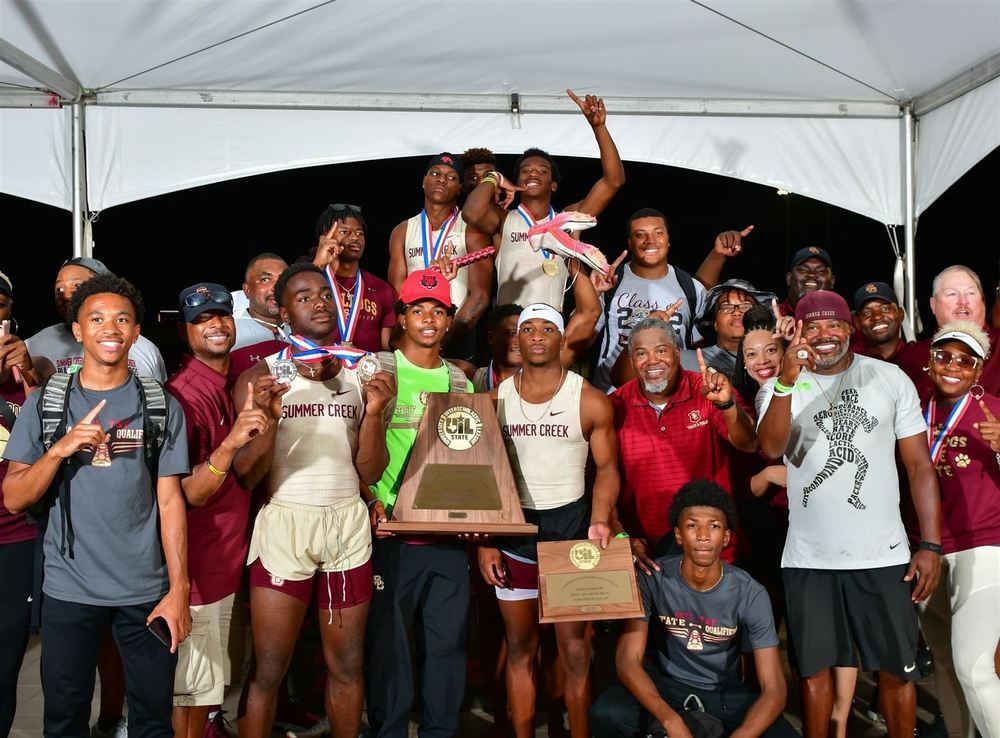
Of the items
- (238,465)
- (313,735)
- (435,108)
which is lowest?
(313,735)

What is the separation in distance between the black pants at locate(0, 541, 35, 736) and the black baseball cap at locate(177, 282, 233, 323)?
1.22 metres

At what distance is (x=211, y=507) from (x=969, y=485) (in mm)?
3371

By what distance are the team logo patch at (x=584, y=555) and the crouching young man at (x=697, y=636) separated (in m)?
0.31

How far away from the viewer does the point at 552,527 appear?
4.66m

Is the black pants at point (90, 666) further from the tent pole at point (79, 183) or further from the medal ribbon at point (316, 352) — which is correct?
the tent pole at point (79, 183)

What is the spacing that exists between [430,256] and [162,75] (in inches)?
91.8

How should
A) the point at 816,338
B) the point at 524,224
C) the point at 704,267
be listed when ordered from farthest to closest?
1. the point at 704,267
2. the point at 524,224
3. the point at 816,338

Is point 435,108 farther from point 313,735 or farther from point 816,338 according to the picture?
point 313,735

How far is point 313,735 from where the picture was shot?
5074mm

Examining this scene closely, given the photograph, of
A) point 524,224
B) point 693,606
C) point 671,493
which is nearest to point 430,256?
point 524,224

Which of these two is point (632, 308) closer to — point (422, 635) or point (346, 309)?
point (346, 309)

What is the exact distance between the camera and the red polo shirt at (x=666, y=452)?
4.86 m

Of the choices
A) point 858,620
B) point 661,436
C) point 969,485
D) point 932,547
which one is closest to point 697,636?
point 858,620

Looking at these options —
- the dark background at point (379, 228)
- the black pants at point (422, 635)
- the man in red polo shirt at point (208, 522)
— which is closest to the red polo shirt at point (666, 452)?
the black pants at point (422, 635)
